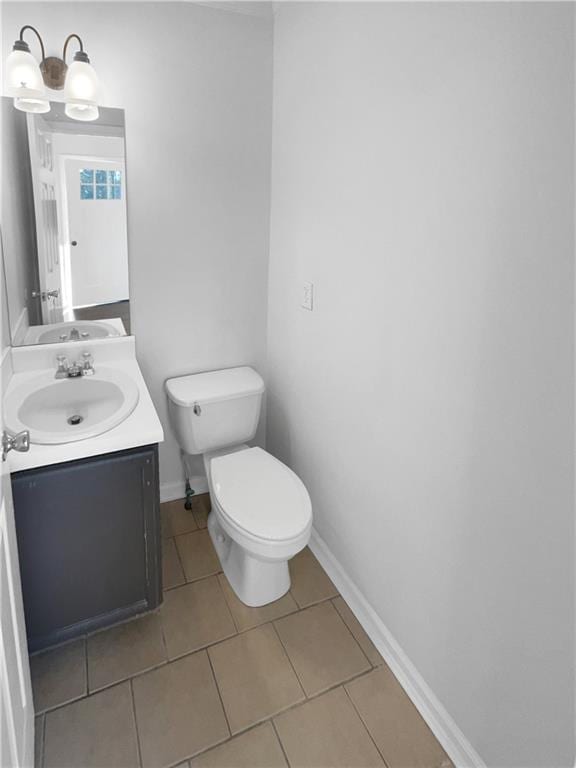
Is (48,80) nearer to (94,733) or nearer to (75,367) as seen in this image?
→ (75,367)

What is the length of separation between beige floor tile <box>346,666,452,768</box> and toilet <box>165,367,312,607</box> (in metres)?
0.48

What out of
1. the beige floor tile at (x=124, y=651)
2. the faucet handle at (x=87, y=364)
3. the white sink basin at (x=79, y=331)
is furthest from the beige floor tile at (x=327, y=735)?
the white sink basin at (x=79, y=331)

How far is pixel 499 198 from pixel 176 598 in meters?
1.74

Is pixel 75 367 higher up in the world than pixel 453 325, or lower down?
lower down

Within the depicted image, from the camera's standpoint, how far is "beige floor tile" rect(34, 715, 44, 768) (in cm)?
134

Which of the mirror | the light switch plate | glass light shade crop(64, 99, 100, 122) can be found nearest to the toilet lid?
the light switch plate

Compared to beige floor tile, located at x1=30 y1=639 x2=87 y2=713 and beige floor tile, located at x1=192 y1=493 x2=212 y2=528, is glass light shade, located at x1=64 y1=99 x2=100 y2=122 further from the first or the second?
beige floor tile, located at x1=30 y1=639 x2=87 y2=713

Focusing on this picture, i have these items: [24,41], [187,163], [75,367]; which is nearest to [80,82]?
[24,41]

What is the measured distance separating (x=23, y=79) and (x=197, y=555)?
1.84 m

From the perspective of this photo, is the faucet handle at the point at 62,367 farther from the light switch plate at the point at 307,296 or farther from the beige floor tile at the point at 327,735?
the beige floor tile at the point at 327,735

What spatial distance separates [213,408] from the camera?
207 cm

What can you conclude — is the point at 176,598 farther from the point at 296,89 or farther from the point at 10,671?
the point at 296,89

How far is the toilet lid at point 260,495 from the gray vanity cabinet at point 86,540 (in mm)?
293

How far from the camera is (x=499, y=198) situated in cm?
104
